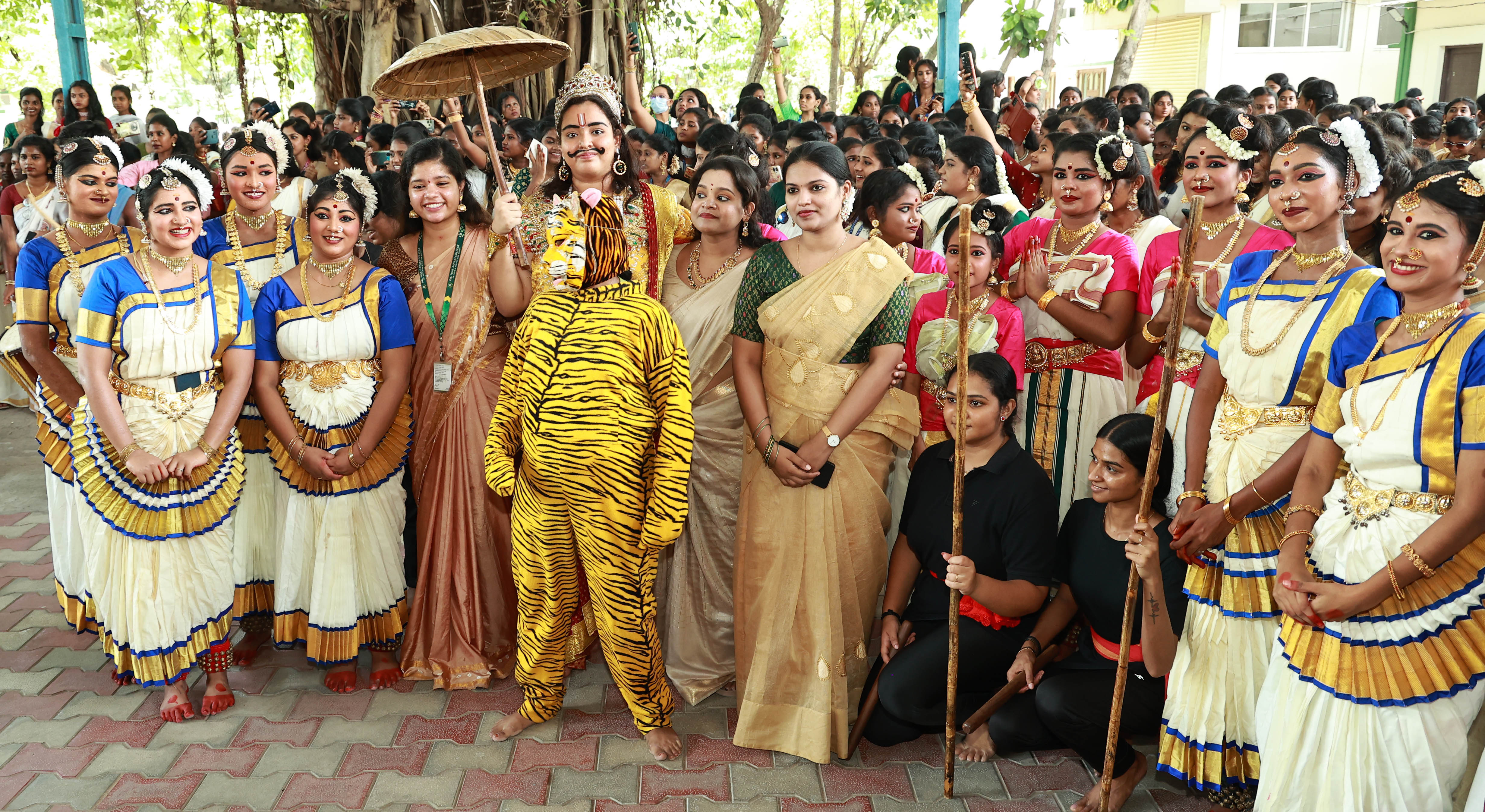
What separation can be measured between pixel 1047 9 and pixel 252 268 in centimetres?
2436

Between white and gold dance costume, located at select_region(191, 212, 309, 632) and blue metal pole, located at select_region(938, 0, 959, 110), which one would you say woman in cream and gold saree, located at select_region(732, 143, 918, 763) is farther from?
blue metal pole, located at select_region(938, 0, 959, 110)

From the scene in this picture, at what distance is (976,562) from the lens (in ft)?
10.00

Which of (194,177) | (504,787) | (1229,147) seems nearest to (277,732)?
(504,787)

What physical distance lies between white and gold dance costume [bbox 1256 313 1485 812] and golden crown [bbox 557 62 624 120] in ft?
7.50

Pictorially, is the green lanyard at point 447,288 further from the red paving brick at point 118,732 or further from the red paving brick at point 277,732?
the red paving brick at point 118,732

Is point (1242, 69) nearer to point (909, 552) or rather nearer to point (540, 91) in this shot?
point (540, 91)

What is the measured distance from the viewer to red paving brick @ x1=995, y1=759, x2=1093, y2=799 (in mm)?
2906

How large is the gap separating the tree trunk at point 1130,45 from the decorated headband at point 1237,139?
8614 millimetres

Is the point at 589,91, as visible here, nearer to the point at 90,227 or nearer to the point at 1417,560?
the point at 90,227

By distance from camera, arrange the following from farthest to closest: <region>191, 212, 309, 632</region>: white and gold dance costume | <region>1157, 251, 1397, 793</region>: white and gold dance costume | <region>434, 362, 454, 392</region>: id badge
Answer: <region>191, 212, 309, 632</region>: white and gold dance costume, <region>434, 362, 454, 392</region>: id badge, <region>1157, 251, 1397, 793</region>: white and gold dance costume

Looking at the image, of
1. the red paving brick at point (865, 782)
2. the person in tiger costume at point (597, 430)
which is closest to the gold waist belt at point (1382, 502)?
the red paving brick at point (865, 782)

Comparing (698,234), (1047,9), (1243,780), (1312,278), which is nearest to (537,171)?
(698,234)

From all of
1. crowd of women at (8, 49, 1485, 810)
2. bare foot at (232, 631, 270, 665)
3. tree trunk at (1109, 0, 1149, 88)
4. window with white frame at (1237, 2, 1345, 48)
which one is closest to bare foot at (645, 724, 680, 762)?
crowd of women at (8, 49, 1485, 810)

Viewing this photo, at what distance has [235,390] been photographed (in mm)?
3348
